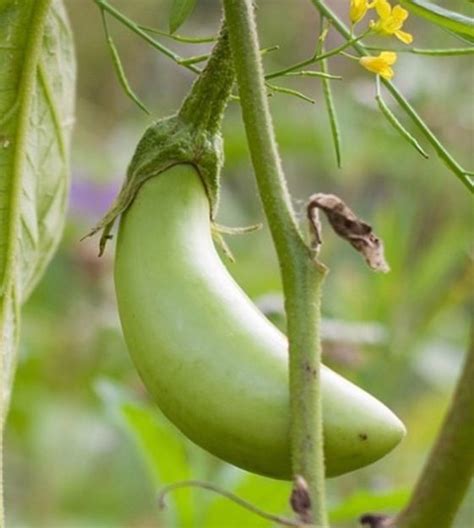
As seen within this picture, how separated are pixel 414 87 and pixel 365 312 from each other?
1.45 feet

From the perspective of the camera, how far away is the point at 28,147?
2.71 feet

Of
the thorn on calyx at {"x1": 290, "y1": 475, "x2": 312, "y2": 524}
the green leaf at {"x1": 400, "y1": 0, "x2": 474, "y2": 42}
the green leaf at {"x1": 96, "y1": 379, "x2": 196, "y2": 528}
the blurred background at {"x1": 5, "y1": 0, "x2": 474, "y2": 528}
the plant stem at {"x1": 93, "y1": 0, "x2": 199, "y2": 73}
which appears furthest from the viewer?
the blurred background at {"x1": 5, "y1": 0, "x2": 474, "y2": 528}

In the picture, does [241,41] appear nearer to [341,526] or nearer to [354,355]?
[354,355]

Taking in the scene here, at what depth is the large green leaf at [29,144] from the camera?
0.78 meters

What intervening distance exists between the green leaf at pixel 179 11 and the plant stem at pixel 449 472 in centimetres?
28

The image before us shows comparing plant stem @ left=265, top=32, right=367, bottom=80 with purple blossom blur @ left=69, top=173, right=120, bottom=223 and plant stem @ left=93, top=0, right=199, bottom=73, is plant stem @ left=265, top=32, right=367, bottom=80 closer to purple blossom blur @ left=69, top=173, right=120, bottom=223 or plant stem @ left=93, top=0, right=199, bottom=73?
plant stem @ left=93, top=0, right=199, bottom=73

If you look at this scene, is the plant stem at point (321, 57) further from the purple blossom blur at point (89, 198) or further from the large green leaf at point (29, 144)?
the purple blossom blur at point (89, 198)

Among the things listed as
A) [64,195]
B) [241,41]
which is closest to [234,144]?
[64,195]

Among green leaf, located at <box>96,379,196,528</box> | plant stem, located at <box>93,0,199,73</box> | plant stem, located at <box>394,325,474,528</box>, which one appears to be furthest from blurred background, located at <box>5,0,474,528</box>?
plant stem, located at <box>93,0,199,73</box>

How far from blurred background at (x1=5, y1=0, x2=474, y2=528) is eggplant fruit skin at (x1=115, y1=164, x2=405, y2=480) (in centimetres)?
60

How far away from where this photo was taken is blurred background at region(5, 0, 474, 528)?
4.85ft

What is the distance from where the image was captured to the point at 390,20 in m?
0.66

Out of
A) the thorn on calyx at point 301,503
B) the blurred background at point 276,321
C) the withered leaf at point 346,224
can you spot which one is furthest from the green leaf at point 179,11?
the blurred background at point 276,321

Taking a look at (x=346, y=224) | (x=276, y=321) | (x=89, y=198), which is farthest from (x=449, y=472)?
(x=89, y=198)
